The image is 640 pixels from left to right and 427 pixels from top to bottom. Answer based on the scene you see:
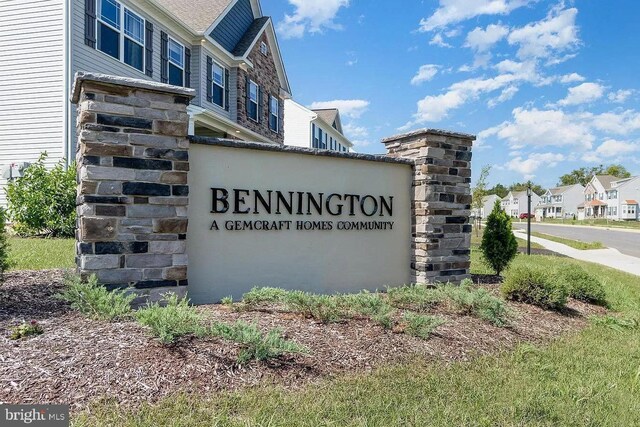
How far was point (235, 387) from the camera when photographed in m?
2.98

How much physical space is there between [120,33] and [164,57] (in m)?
1.96

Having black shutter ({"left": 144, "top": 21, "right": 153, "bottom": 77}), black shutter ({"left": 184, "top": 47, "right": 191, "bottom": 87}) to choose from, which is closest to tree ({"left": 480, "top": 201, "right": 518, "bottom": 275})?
black shutter ({"left": 144, "top": 21, "right": 153, "bottom": 77})

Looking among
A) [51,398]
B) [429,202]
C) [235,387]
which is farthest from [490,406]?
[429,202]

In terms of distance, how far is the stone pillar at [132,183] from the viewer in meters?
4.40

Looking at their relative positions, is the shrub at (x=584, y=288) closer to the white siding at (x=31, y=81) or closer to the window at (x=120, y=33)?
the white siding at (x=31, y=81)

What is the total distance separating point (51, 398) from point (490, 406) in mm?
2803

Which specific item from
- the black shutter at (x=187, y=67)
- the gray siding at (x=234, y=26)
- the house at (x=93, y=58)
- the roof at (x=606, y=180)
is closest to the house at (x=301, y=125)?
the gray siding at (x=234, y=26)

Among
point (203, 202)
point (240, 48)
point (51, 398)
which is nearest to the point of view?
A: point (51, 398)

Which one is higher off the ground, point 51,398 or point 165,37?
point 165,37

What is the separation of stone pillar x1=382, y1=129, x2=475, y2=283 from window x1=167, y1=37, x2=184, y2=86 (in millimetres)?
10433

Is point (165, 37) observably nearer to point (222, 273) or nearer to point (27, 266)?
point (27, 266)

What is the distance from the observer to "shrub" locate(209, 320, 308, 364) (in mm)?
3301

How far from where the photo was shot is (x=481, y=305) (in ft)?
16.6

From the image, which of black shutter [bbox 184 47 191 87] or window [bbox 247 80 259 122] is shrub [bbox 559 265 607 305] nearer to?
black shutter [bbox 184 47 191 87]
